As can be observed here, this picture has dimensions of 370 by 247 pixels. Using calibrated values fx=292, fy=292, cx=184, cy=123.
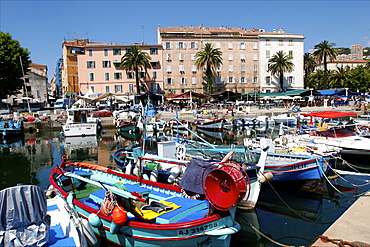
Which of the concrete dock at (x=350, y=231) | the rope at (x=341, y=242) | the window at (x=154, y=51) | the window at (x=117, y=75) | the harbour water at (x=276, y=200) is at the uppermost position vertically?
the window at (x=154, y=51)

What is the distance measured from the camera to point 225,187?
7.54 m

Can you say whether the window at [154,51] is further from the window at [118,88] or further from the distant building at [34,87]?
the distant building at [34,87]

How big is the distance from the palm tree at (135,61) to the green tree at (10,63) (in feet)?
55.8

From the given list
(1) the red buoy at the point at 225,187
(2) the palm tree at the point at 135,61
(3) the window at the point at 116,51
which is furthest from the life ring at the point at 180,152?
(3) the window at the point at 116,51

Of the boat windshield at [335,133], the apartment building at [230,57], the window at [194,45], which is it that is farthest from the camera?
the window at [194,45]

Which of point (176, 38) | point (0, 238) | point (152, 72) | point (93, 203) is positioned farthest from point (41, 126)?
point (0, 238)

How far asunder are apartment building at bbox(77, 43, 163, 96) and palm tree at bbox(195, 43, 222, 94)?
27.1ft

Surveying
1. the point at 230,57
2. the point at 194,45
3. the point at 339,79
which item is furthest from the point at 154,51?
the point at 339,79

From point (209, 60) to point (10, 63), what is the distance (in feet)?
112

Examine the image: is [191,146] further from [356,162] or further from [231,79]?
[231,79]

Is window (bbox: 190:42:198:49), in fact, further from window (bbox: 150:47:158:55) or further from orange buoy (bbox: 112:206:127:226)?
orange buoy (bbox: 112:206:127:226)

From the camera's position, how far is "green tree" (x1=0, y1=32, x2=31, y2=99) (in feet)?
158

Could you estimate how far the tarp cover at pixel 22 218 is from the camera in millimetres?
6246

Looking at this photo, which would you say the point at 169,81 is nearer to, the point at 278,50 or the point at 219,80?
the point at 219,80
